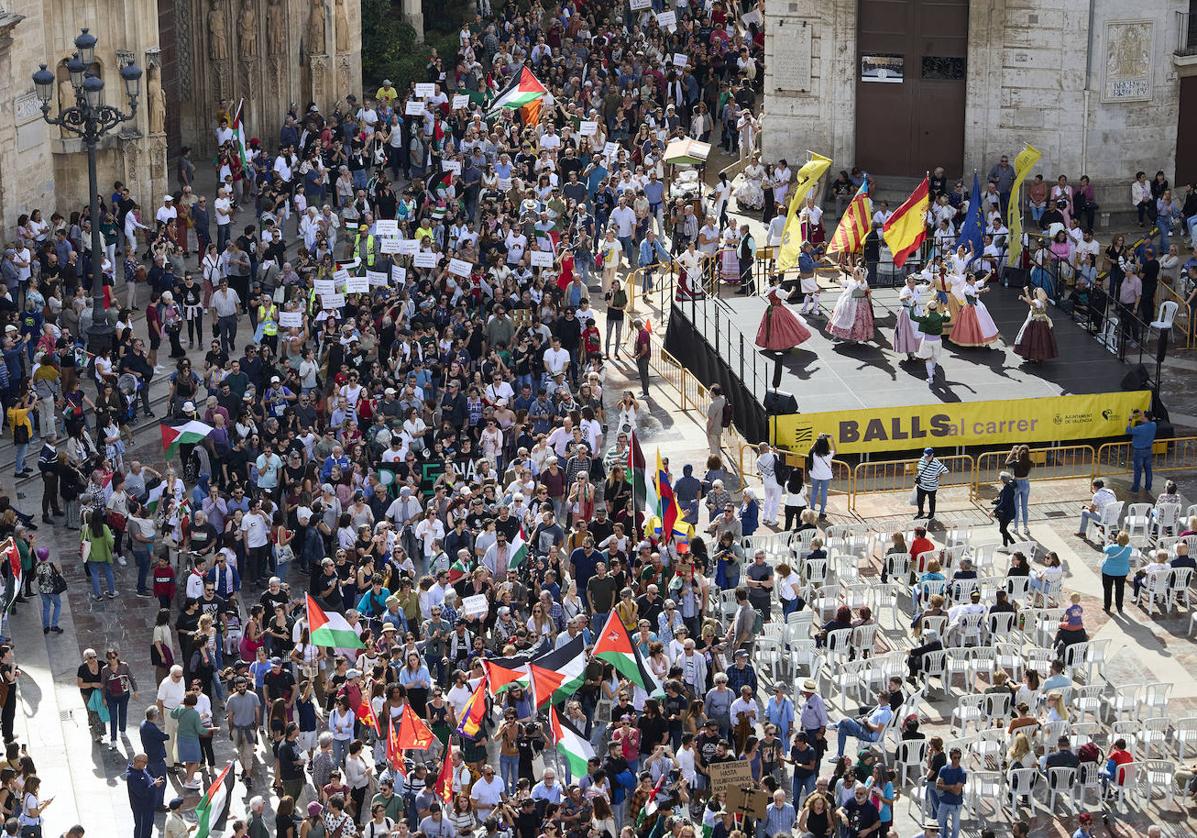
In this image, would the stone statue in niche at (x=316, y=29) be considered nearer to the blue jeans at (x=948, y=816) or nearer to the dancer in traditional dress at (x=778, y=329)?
the dancer in traditional dress at (x=778, y=329)

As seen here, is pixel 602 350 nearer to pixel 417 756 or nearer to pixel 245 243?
pixel 245 243

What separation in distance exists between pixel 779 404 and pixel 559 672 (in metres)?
10.5

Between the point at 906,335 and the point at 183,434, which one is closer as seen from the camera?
the point at 183,434

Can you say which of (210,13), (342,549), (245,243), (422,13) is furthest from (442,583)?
(422,13)

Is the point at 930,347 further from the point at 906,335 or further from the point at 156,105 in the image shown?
the point at 156,105

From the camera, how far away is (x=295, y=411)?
38656mm

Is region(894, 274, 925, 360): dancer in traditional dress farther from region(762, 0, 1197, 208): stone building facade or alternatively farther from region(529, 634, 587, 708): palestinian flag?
region(529, 634, 587, 708): palestinian flag

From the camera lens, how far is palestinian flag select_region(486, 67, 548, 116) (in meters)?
52.1

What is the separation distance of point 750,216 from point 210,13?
45.5ft

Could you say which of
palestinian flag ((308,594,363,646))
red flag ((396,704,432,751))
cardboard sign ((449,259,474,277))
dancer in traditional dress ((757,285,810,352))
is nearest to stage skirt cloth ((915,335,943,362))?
dancer in traditional dress ((757,285,810,352))

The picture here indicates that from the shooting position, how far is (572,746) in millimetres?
28406

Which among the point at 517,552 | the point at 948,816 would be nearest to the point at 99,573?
the point at 517,552

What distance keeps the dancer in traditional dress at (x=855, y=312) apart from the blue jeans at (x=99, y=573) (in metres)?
13.9

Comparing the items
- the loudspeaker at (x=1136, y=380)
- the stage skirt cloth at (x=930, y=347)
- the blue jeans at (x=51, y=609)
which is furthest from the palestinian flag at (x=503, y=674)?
the loudspeaker at (x=1136, y=380)
